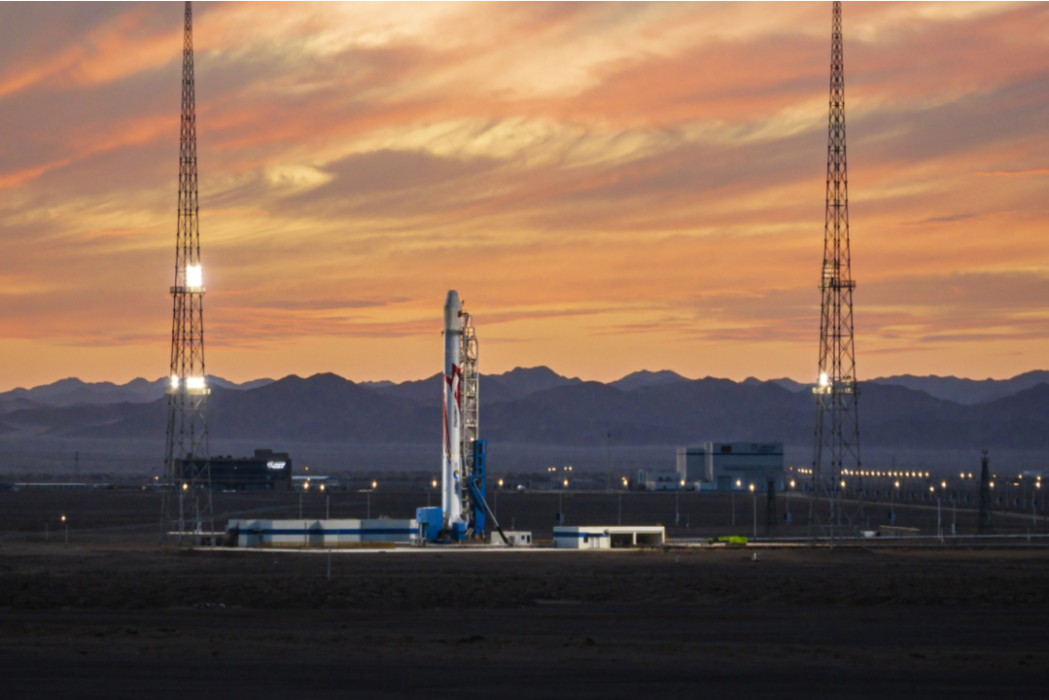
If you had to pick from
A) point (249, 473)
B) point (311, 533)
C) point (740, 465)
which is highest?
point (740, 465)

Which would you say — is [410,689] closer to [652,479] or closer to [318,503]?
[318,503]

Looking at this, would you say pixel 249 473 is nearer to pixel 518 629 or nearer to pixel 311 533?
pixel 311 533

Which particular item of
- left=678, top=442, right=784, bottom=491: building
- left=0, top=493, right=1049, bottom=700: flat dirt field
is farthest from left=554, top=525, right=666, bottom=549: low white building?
left=678, top=442, right=784, bottom=491: building

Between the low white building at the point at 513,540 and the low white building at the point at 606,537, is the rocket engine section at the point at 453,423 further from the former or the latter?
the low white building at the point at 606,537

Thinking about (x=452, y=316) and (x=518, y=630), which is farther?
(x=452, y=316)

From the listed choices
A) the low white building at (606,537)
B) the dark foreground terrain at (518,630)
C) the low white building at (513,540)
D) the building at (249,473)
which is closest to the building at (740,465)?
the building at (249,473)

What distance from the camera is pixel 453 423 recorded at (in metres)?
79.8

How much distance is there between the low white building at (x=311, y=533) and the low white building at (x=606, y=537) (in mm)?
9062

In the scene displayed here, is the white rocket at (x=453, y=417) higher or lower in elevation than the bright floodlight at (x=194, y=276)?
lower

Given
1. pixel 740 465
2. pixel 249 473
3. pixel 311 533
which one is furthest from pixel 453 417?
pixel 249 473

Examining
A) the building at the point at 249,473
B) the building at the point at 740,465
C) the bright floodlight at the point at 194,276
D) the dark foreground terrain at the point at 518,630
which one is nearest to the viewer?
the dark foreground terrain at the point at 518,630

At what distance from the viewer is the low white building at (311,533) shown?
250 ft

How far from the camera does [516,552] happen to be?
7244 centimetres

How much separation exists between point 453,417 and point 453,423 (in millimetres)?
364
